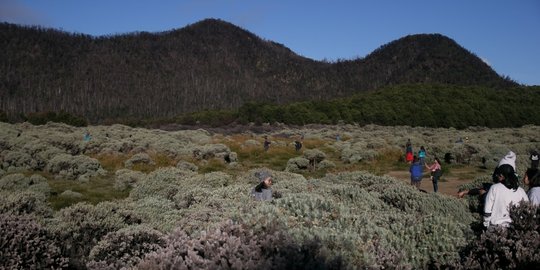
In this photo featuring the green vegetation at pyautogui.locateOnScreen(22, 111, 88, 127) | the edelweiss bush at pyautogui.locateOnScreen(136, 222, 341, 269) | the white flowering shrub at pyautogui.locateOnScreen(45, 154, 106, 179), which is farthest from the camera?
the green vegetation at pyautogui.locateOnScreen(22, 111, 88, 127)

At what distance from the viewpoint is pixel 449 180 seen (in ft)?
67.9

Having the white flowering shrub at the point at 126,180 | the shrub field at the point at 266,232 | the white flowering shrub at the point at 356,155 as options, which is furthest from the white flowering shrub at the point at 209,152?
the shrub field at the point at 266,232

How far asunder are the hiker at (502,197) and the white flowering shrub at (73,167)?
16.9 m

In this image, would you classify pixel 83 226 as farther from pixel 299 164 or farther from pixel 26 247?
pixel 299 164

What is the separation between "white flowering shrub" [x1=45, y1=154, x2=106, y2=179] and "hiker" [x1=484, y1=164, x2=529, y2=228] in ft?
55.4

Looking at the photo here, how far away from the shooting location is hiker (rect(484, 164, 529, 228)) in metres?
6.31

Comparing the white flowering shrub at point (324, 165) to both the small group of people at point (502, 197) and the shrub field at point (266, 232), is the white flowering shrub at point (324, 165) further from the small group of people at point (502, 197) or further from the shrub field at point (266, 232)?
the small group of people at point (502, 197)

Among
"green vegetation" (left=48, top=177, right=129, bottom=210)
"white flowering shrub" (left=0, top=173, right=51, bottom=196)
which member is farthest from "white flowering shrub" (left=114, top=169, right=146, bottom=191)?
"white flowering shrub" (left=0, top=173, right=51, bottom=196)

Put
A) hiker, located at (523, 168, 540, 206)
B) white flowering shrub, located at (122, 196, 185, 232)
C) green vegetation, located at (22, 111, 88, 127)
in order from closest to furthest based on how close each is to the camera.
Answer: hiker, located at (523, 168, 540, 206) → white flowering shrub, located at (122, 196, 185, 232) → green vegetation, located at (22, 111, 88, 127)

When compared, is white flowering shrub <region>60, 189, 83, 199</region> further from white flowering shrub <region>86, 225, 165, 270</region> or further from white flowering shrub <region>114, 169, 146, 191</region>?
white flowering shrub <region>86, 225, 165, 270</region>

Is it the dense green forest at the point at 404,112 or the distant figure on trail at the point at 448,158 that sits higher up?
the dense green forest at the point at 404,112

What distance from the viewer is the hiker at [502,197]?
6.31 metres

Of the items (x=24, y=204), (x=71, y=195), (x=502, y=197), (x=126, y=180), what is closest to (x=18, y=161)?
(x=126, y=180)

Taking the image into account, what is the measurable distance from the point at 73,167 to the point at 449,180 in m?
16.8
